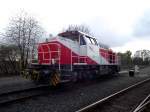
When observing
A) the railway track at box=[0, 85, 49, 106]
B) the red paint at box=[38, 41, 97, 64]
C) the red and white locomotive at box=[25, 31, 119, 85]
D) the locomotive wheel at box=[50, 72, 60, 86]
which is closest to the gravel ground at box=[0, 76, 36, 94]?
the railway track at box=[0, 85, 49, 106]

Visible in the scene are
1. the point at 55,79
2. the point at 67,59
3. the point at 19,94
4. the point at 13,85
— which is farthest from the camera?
the point at 13,85

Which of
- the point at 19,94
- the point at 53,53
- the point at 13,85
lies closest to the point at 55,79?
the point at 53,53

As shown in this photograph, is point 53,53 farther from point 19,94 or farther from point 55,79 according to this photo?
point 19,94

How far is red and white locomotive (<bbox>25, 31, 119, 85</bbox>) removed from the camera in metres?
12.0

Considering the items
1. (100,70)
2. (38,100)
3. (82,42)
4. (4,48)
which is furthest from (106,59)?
(4,48)

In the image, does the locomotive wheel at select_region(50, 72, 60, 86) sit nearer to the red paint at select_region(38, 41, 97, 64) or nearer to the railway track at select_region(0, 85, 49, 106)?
the railway track at select_region(0, 85, 49, 106)

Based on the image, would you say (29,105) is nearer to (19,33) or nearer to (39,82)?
(39,82)

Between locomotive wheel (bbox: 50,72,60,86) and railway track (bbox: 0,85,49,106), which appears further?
locomotive wheel (bbox: 50,72,60,86)

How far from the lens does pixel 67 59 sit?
12961 millimetres

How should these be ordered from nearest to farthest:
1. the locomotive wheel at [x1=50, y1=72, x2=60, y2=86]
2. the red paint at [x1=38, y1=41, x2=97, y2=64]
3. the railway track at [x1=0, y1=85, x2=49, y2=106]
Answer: the railway track at [x1=0, y1=85, x2=49, y2=106] → the locomotive wheel at [x1=50, y1=72, x2=60, y2=86] → the red paint at [x1=38, y1=41, x2=97, y2=64]

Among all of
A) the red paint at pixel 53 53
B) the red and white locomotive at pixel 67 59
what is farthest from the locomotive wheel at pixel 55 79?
the red paint at pixel 53 53

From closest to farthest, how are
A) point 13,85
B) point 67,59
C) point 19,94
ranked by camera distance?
point 19,94
point 67,59
point 13,85

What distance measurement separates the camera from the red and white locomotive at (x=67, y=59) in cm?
1197

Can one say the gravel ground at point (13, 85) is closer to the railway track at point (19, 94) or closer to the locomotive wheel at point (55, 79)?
the railway track at point (19, 94)
